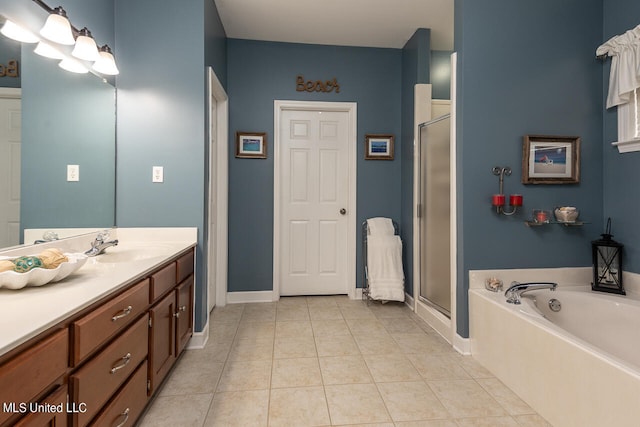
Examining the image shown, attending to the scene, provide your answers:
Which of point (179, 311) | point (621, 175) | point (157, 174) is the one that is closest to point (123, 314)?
point (179, 311)

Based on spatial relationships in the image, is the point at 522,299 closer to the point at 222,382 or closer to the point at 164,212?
the point at 222,382

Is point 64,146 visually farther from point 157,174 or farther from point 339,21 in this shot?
point 339,21

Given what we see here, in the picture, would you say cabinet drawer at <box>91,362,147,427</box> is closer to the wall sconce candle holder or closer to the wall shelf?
the wall sconce candle holder

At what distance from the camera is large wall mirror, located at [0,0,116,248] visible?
1.43 m

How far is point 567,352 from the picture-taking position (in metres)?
1.54

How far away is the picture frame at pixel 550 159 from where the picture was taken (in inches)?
92.8

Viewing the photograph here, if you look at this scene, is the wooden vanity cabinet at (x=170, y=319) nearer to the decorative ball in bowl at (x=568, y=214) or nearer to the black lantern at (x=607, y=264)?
the decorative ball in bowl at (x=568, y=214)

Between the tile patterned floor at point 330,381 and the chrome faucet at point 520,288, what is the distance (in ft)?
1.64

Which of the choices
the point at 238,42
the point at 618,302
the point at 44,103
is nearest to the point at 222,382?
the point at 44,103

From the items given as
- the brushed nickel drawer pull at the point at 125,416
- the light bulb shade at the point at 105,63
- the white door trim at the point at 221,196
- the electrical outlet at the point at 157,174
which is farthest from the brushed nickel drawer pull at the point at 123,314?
the white door trim at the point at 221,196

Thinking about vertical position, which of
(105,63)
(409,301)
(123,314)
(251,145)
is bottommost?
(409,301)

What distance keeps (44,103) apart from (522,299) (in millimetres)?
2937

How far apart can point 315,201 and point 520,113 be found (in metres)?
2.01

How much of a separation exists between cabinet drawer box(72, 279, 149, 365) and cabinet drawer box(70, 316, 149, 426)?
0.17 ft
